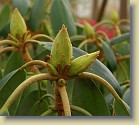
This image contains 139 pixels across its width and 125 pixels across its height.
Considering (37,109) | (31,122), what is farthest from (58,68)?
(37,109)

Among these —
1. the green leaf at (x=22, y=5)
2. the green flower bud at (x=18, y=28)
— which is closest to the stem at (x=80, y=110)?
the green flower bud at (x=18, y=28)

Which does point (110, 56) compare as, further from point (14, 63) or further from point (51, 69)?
point (51, 69)

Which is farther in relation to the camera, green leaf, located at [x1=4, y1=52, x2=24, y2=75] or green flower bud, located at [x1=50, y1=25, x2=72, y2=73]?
green leaf, located at [x1=4, y1=52, x2=24, y2=75]

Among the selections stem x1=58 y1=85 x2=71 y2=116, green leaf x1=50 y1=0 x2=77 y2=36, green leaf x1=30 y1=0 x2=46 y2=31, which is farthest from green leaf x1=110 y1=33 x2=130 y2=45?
stem x1=58 y1=85 x2=71 y2=116

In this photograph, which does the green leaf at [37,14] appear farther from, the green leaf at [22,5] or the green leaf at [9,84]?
the green leaf at [9,84]

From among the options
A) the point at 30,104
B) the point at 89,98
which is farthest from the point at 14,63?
the point at 89,98

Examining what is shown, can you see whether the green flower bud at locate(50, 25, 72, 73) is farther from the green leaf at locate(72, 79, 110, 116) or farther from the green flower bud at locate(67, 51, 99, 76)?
the green leaf at locate(72, 79, 110, 116)
